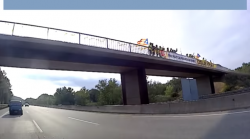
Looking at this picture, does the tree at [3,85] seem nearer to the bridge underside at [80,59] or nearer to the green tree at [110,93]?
the green tree at [110,93]

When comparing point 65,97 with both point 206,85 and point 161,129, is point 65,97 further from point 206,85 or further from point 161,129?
point 161,129

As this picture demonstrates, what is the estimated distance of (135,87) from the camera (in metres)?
28.2

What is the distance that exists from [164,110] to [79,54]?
9939mm

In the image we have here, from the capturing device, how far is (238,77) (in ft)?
151

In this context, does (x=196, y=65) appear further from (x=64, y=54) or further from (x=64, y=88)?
(x=64, y=88)

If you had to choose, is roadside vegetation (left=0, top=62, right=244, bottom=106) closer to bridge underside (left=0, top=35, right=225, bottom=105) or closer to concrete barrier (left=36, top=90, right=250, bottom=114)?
bridge underside (left=0, top=35, right=225, bottom=105)

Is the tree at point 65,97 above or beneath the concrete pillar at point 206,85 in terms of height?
above

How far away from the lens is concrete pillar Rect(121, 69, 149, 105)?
2744 cm

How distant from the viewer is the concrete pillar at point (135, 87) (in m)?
27.4

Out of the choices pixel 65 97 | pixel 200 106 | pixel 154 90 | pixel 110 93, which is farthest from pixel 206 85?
pixel 65 97

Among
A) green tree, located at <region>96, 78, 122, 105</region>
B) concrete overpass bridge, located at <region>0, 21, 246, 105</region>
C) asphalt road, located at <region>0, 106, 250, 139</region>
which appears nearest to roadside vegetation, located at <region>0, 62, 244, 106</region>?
green tree, located at <region>96, 78, 122, 105</region>

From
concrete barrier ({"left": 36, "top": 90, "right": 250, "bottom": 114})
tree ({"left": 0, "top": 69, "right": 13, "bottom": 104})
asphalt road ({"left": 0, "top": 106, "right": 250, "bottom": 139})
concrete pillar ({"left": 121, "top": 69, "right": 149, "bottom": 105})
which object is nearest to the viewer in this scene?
asphalt road ({"left": 0, "top": 106, "right": 250, "bottom": 139})

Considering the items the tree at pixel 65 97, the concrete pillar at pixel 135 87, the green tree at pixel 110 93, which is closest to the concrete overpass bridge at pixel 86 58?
the concrete pillar at pixel 135 87

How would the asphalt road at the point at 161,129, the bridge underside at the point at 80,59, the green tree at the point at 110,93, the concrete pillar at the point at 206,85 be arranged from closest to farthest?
the asphalt road at the point at 161,129
the bridge underside at the point at 80,59
the concrete pillar at the point at 206,85
the green tree at the point at 110,93
